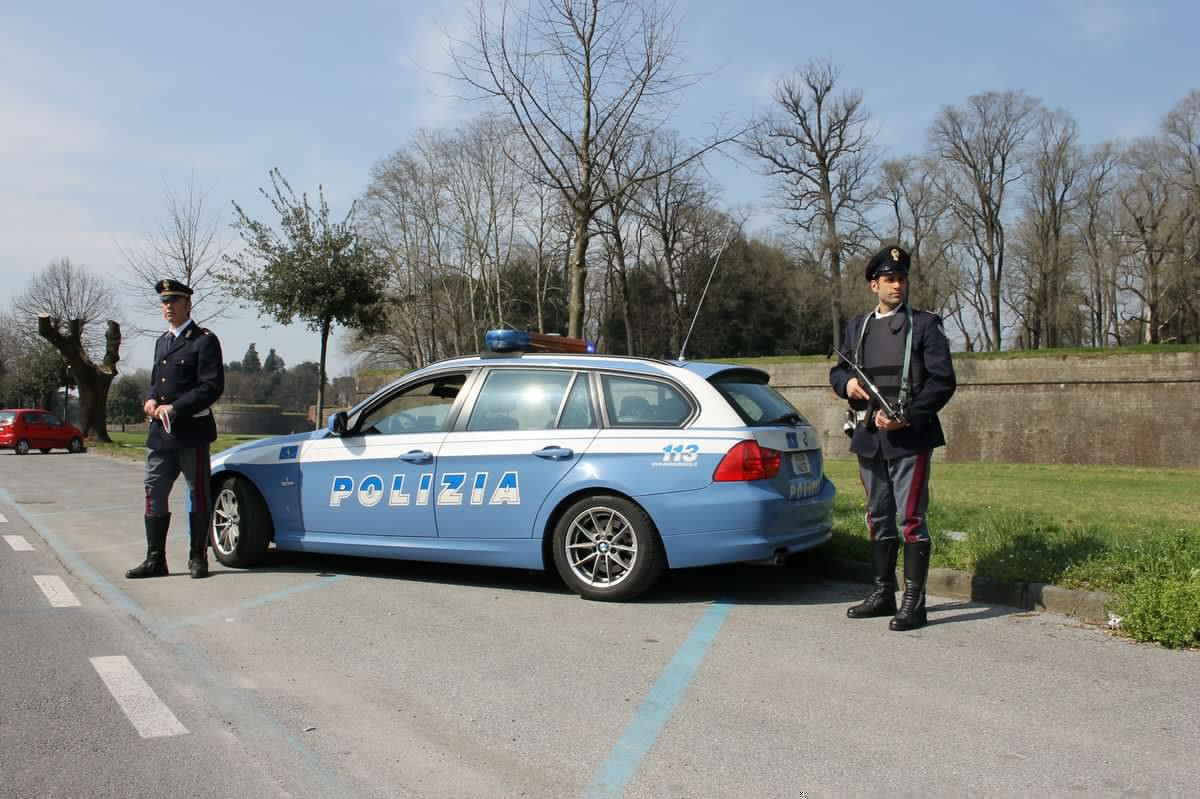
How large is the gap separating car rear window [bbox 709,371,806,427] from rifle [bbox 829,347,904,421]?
0.72 m

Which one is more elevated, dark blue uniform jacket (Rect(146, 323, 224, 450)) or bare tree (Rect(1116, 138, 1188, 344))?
bare tree (Rect(1116, 138, 1188, 344))

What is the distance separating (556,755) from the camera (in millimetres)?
3545

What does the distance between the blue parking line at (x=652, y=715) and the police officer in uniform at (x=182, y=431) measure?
384 centimetres

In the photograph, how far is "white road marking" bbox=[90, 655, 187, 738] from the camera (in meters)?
3.79

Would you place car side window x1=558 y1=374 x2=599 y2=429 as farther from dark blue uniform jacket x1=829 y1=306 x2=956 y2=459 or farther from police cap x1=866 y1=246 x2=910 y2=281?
police cap x1=866 y1=246 x2=910 y2=281

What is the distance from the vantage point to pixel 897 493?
18.5 ft

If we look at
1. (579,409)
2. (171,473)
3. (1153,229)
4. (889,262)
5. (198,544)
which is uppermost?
(1153,229)

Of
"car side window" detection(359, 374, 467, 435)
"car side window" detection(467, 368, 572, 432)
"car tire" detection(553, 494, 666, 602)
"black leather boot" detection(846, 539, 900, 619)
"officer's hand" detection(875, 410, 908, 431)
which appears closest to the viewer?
"officer's hand" detection(875, 410, 908, 431)

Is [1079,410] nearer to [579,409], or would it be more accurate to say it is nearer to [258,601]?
[579,409]

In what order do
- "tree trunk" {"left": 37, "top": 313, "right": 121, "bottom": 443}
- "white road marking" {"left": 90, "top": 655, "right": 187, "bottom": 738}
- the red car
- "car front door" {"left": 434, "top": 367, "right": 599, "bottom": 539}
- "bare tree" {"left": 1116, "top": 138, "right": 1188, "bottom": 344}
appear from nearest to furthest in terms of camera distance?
"white road marking" {"left": 90, "top": 655, "right": 187, "bottom": 738}
"car front door" {"left": 434, "top": 367, "right": 599, "bottom": 539}
the red car
"tree trunk" {"left": 37, "top": 313, "right": 121, "bottom": 443}
"bare tree" {"left": 1116, "top": 138, "right": 1188, "bottom": 344}

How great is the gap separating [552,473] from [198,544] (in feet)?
9.17

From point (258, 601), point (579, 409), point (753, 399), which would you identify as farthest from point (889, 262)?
point (258, 601)

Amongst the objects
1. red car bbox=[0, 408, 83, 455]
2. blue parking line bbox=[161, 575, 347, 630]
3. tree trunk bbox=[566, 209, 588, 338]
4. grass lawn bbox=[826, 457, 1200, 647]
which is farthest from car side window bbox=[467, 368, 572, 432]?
red car bbox=[0, 408, 83, 455]

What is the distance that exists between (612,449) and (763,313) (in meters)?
53.1
